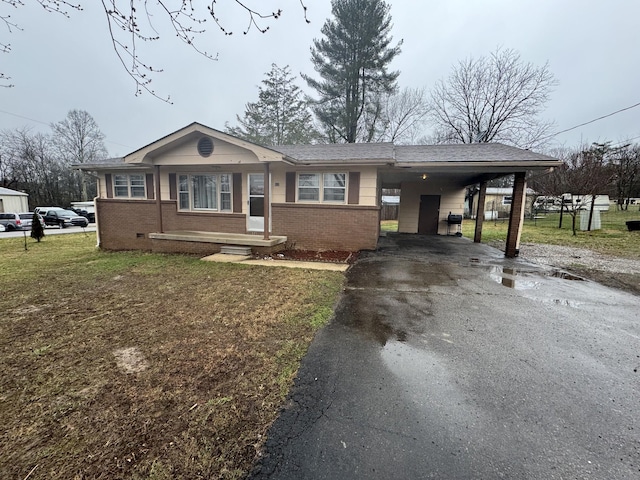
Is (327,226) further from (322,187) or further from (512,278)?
(512,278)

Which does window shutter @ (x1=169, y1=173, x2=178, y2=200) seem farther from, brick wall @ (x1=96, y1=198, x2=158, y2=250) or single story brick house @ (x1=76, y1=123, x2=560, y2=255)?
brick wall @ (x1=96, y1=198, x2=158, y2=250)

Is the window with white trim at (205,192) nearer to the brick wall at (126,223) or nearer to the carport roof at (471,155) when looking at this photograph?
the brick wall at (126,223)

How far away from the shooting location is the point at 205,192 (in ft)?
32.8

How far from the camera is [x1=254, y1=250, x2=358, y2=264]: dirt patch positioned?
796 cm

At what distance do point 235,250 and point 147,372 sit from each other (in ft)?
19.7

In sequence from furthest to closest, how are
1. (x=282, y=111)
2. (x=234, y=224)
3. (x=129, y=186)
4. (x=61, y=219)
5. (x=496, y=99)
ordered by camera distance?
1. (x=282, y=111)
2. (x=61, y=219)
3. (x=496, y=99)
4. (x=129, y=186)
5. (x=234, y=224)

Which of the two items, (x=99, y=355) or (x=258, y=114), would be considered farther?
(x=258, y=114)

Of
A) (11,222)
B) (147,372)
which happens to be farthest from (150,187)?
(11,222)

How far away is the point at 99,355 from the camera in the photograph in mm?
2955

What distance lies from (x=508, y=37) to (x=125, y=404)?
1096 inches

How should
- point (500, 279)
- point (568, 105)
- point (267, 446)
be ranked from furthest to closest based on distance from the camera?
point (568, 105), point (500, 279), point (267, 446)

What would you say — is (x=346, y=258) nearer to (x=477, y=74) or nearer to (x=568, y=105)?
(x=477, y=74)

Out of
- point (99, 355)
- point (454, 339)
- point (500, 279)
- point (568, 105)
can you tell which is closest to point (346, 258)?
point (500, 279)

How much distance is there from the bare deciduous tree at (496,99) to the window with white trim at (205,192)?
63.7 feet
